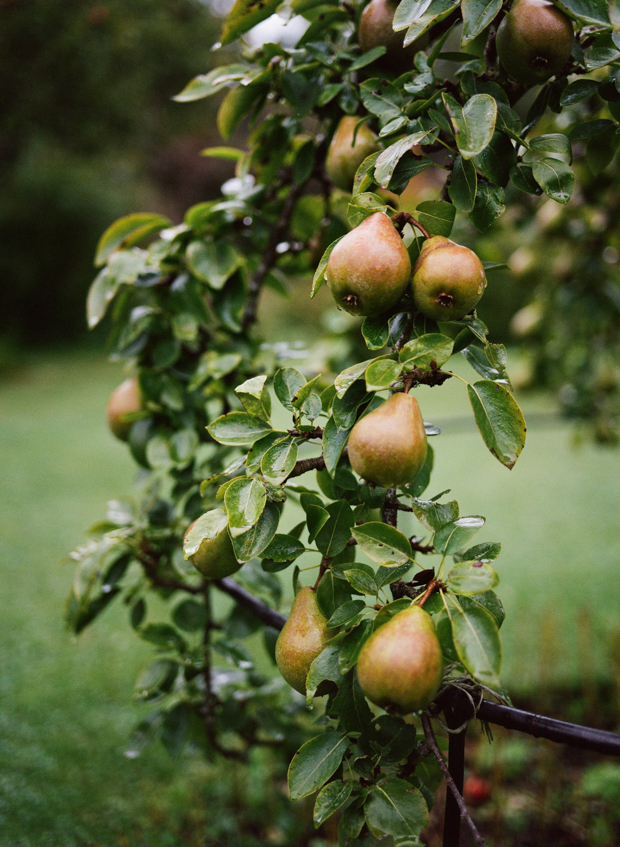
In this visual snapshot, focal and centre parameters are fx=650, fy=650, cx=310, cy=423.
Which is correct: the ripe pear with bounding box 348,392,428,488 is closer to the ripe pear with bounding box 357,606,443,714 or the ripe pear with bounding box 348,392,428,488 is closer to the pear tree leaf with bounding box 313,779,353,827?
the ripe pear with bounding box 357,606,443,714

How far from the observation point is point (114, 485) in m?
2.64

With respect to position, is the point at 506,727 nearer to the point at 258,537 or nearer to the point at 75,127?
the point at 258,537

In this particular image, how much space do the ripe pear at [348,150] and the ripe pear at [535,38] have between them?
0.12 m

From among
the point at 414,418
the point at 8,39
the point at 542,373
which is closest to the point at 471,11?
the point at 414,418

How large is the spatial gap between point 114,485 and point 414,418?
2.44 meters

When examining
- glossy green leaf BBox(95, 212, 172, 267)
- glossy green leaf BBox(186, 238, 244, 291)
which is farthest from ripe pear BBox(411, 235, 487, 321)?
glossy green leaf BBox(95, 212, 172, 267)

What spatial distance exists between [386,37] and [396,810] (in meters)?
0.56

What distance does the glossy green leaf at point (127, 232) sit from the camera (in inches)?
28.4

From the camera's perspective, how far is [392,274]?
38 cm

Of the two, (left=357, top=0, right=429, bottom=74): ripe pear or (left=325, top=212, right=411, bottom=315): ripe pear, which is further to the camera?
(left=357, top=0, right=429, bottom=74): ripe pear

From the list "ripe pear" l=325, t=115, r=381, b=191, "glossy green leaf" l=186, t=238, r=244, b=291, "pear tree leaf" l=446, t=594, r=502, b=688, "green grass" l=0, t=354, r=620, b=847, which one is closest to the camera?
"pear tree leaf" l=446, t=594, r=502, b=688

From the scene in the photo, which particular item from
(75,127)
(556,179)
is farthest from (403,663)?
(75,127)

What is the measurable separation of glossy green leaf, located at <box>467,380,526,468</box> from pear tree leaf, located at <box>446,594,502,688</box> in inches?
3.8

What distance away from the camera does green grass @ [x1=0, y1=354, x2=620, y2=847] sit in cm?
101
